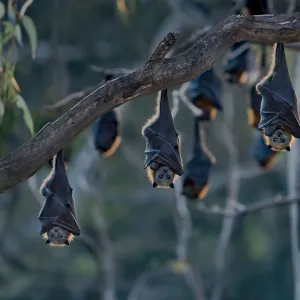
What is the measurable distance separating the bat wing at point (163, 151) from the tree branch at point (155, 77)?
1.24 feet

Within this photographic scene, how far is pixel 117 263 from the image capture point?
1113cm

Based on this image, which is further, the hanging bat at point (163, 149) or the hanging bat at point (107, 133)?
the hanging bat at point (107, 133)

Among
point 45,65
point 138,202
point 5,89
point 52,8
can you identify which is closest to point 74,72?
point 45,65

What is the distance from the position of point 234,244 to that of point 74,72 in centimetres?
329

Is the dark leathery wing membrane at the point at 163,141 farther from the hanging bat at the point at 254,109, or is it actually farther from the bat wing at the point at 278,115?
the hanging bat at the point at 254,109

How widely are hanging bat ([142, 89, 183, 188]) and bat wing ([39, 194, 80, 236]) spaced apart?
265 millimetres

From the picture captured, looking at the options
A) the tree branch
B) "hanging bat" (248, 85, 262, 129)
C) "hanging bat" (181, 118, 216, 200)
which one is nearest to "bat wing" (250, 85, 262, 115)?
"hanging bat" (248, 85, 262, 129)

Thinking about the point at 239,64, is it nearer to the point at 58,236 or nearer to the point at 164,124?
the point at 164,124

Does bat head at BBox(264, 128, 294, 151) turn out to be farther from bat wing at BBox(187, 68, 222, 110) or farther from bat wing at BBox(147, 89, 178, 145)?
bat wing at BBox(187, 68, 222, 110)

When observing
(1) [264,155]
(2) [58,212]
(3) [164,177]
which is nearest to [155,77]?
(3) [164,177]

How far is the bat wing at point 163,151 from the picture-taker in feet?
9.28

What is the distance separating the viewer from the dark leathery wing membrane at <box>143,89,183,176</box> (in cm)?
282

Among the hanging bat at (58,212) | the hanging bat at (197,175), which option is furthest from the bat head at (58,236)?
the hanging bat at (197,175)

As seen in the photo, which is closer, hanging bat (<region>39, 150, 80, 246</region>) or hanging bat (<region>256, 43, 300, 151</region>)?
hanging bat (<region>256, 43, 300, 151</region>)
